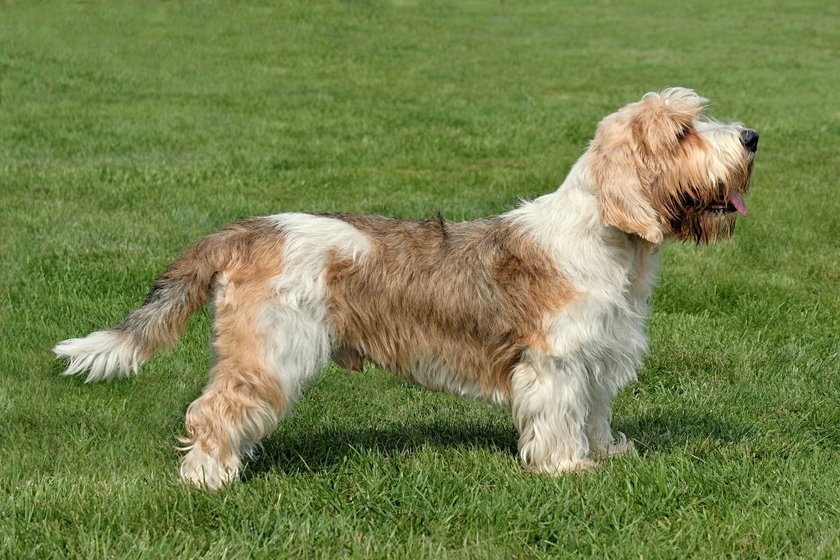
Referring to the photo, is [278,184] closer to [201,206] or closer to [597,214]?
[201,206]

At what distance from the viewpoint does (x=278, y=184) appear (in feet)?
38.3

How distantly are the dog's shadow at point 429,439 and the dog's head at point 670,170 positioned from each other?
1190 mm

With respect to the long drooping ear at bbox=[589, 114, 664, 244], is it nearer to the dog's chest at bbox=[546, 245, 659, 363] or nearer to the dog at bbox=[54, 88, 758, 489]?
the dog at bbox=[54, 88, 758, 489]

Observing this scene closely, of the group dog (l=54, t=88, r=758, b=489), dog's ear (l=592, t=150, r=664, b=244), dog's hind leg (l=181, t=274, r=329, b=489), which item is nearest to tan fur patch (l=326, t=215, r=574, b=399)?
dog (l=54, t=88, r=758, b=489)

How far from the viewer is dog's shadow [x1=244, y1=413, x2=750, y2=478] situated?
5.36 metres

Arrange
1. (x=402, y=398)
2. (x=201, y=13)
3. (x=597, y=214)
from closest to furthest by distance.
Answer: (x=597, y=214)
(x=402, y=398)
(x=201, y=13)

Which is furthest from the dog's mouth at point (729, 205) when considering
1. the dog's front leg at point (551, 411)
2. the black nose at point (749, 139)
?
the dog's front leg at point (551, 411)

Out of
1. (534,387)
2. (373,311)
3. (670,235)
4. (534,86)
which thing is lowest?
(534,86)

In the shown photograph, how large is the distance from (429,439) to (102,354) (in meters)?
1.67

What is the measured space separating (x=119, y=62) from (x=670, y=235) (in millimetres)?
17054

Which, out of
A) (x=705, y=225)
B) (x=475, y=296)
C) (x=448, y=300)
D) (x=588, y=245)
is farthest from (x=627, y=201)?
(x=448, y=300)

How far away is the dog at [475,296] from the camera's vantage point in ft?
16.1

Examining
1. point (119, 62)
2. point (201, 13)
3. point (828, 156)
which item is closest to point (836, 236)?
point (828, 156)

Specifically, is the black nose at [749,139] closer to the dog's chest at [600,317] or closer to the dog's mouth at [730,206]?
the dog's mouth at [730,206]
